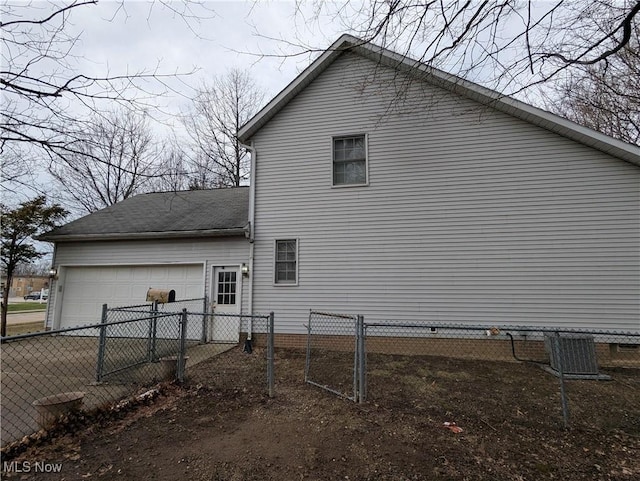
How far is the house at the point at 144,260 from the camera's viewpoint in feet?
31.0

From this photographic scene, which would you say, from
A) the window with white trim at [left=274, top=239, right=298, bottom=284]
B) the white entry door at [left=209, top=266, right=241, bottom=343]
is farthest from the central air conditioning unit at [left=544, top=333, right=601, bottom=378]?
the white entry door at [left=209, top=266, right=241, bottom=343]

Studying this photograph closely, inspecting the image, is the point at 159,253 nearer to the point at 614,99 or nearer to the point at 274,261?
the point at 274,261

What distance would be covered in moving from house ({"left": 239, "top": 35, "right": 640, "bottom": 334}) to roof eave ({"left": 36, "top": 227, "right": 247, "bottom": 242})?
0.72 meters

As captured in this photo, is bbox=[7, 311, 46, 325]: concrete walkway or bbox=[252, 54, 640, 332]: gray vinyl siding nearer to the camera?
bbox=[252, 54, 640, 332]: gray vinyl siding

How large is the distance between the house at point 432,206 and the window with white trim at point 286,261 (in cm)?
3

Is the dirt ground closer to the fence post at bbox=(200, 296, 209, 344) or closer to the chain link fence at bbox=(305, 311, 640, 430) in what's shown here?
the chain link fence at bbox=(305, 311, 640, 430)

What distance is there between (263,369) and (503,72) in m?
6.56

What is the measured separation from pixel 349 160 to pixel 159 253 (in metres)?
6.29

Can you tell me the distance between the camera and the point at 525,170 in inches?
310

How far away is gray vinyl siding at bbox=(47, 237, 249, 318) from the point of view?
938cm

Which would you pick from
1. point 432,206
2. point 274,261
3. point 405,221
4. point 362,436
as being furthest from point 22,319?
point 432,206

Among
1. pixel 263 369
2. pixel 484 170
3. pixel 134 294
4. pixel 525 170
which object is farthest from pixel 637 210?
pixel 134 294

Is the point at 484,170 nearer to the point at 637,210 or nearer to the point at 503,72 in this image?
the point at 637,210

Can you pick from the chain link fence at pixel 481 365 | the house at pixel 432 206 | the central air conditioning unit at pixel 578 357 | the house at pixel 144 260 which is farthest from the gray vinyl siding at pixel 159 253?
the central air conditioning unit at pixel 578 357
